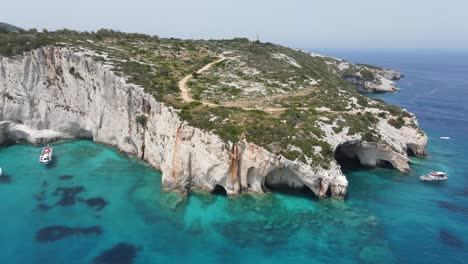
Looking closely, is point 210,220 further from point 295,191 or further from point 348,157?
point 348,157

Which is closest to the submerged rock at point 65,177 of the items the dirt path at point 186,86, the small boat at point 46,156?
the small boat at point 46,156

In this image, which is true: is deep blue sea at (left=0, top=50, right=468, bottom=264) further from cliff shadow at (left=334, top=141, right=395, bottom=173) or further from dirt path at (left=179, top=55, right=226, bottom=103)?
dirt path at (left=179, top=55, right=226, bottom=103)

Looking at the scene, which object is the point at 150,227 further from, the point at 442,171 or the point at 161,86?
the point at 442,171

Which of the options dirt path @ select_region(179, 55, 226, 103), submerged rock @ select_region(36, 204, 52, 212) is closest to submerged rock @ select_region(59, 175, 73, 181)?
submerged rock @ select_region(36, 204, 52, 212)

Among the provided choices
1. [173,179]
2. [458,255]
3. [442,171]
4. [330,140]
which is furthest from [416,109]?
[173,179]

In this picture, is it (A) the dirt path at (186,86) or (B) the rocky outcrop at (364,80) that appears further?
(B) the rocky outcrop at (364,80)

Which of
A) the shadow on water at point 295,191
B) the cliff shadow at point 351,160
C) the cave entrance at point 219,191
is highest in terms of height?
the cliff shadow at point 351,160

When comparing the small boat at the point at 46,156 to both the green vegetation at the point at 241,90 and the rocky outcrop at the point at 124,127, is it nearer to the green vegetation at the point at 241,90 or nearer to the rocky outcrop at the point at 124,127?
the rocky outcrop at the point at 124,127
